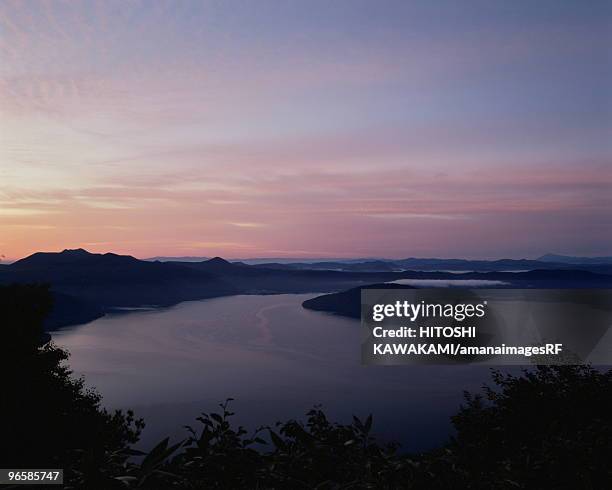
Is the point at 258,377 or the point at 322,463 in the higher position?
the point at 322,463

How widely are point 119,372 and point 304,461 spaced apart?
319ft

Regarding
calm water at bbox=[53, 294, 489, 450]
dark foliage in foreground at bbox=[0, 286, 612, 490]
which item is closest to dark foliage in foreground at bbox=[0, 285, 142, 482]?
dark foliage in foreground at bbox=[0, 286, 612, 490]

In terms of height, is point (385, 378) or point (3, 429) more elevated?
point (3, 429)

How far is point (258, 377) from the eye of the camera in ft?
292

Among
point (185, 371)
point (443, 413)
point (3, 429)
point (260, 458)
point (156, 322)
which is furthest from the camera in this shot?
point (156, 322)

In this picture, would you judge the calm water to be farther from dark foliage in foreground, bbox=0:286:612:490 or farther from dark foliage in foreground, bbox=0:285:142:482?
dark foliage in foreground, bbox=0:286:612:490

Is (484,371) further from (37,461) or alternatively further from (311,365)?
(37,461)

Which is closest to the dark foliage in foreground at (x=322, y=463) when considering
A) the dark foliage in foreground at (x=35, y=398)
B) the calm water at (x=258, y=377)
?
the dark foliage in foreground at (x=35, y=398)

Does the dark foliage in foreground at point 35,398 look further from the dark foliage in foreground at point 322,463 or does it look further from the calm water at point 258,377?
the calm water at point 258,377

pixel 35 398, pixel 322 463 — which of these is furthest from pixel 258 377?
pixel 322 463

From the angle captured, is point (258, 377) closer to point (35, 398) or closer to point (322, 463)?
point (35, 398)

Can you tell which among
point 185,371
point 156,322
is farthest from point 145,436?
point 156,322

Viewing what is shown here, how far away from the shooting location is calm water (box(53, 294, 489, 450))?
67.3 meters

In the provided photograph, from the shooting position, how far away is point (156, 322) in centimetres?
15538
